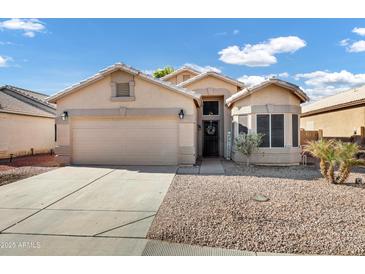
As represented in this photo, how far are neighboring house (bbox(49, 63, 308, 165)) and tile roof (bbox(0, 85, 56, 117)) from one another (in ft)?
14.5

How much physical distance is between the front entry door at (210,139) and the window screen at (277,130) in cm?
426

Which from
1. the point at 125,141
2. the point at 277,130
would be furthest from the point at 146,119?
the point at 277,130

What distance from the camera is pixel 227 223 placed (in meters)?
4.73

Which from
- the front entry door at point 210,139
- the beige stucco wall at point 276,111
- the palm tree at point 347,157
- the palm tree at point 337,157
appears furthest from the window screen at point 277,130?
the front entry door at point 210,139

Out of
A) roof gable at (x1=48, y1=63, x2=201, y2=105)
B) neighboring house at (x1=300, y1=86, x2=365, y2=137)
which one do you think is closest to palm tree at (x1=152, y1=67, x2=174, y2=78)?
neighboring house at (x1=300, y1=86, x2=365, y2=137)

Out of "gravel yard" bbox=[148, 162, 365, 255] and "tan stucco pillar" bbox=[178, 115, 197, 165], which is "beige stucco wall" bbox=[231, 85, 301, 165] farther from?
"gravel yard" bbox=[148, 162, 365, 255]

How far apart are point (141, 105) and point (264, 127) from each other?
5965 millimetres

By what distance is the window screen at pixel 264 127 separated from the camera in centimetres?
1141

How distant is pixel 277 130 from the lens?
11375mm

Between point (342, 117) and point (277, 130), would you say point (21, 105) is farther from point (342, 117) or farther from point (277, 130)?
point (342, 117)

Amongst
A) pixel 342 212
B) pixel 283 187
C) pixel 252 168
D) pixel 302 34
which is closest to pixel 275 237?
pixel 342 212

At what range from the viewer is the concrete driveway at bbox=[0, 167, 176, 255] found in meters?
3.98

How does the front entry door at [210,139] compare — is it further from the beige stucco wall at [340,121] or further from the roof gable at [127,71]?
the beige stucco wall at [340,121]

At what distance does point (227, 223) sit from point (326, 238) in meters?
1.69
